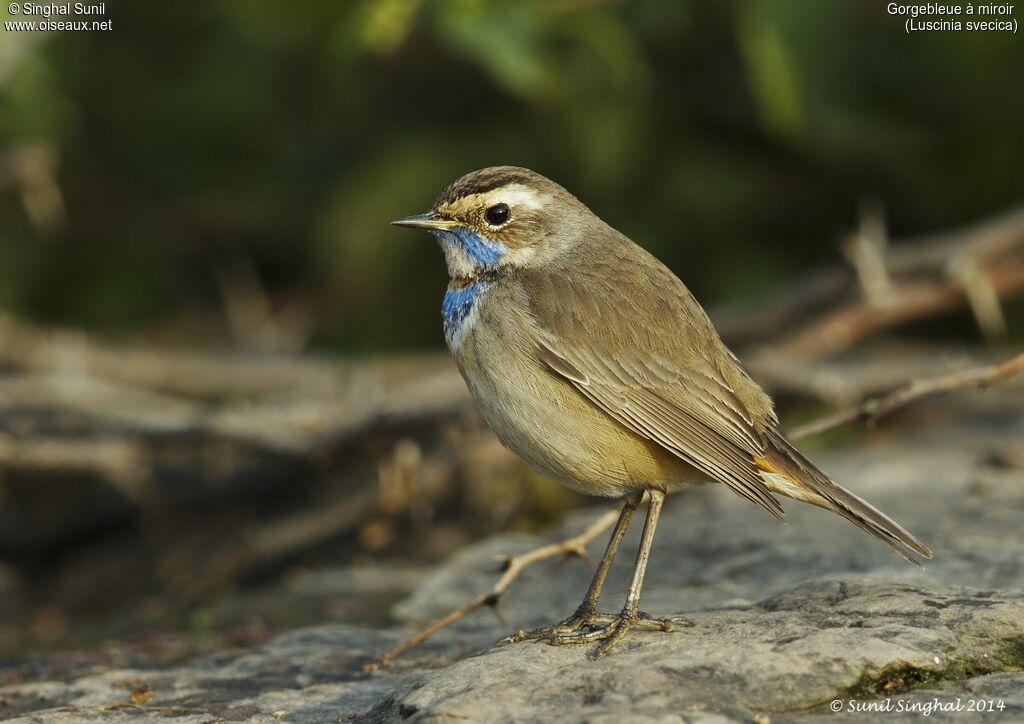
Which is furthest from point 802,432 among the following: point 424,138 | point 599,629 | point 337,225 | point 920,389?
point 424,138

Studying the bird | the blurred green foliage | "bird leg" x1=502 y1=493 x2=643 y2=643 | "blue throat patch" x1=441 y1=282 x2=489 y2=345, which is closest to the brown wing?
the bird

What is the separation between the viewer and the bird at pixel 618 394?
4641 mm

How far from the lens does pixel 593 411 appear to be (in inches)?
189

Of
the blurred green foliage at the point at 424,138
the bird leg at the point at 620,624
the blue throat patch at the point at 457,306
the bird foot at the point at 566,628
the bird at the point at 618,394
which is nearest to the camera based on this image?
the bird leg at the point at 620,624

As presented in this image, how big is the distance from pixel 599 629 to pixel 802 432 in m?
1.40

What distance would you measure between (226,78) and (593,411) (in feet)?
18.7

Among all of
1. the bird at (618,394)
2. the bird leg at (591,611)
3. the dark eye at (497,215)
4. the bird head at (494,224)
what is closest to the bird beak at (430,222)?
the bird head at (494,224)

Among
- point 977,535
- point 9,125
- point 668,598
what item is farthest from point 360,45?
point 977,535

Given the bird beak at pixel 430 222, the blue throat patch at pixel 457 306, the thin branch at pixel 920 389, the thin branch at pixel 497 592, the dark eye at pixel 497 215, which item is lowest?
the thin branch at pixel 497 592

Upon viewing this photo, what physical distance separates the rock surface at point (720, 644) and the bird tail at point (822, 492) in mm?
151

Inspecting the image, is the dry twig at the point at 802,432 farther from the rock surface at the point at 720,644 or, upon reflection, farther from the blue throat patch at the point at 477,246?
the blue throat patch at the point at 477,246

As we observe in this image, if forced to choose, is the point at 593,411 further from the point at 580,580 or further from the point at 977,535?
the point at 977,535

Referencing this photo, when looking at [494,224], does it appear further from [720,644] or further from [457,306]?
[720,644]

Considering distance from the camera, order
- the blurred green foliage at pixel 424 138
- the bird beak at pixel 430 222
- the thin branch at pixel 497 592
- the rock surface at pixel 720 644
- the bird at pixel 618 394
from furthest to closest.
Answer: the blurred green foliage at pixel 424 138, the bird beak at pixel 430 222, the thin branch at pixel 497 592, the bird at pixel 618 394, the rock surface at pixel 720 644
